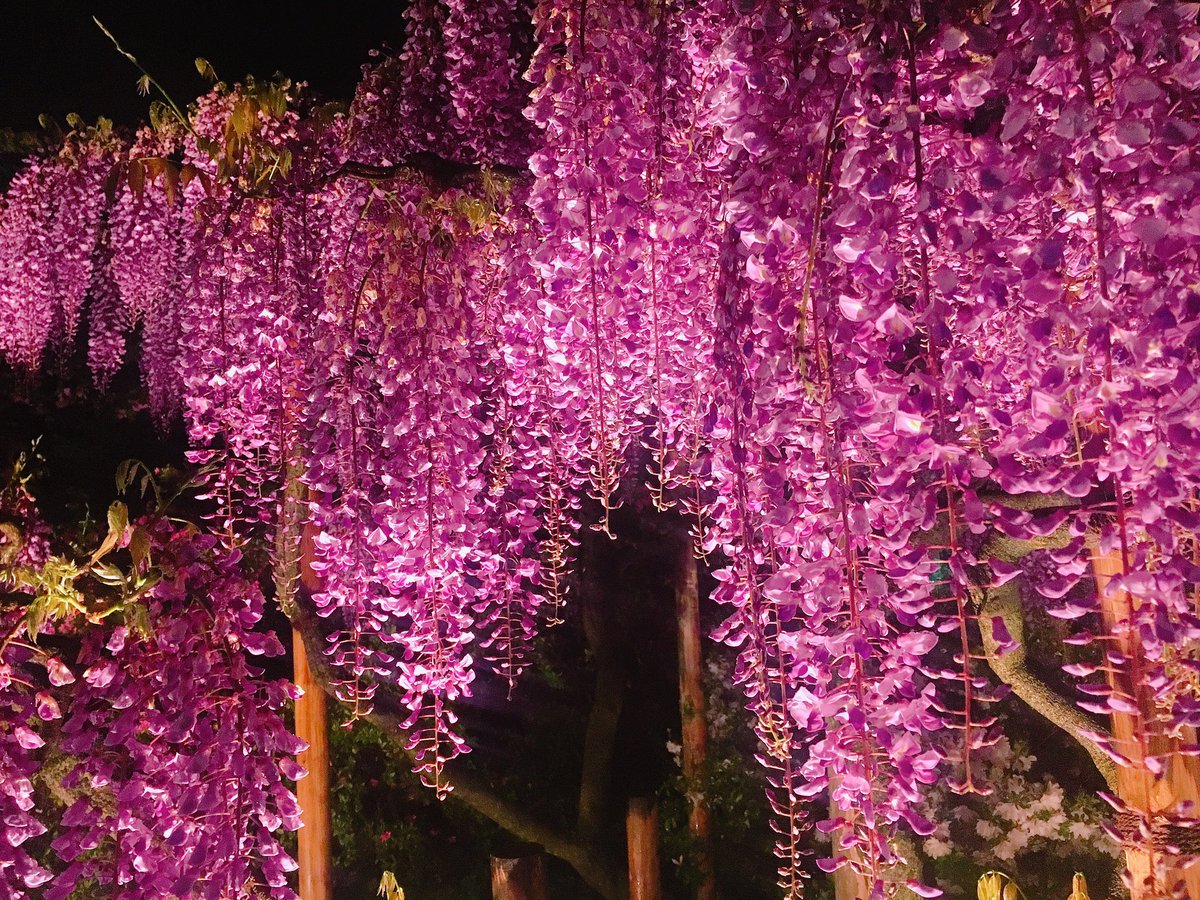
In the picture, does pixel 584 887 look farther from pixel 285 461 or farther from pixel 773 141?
pixel 773 141

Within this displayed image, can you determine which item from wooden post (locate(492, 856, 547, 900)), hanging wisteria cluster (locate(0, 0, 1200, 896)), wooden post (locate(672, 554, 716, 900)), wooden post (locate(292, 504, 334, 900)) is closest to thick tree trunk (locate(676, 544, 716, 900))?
wooden post (locate(672, 554, 716, 900))

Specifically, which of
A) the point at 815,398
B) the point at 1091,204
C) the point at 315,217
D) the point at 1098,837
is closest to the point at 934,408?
the point at 815,398

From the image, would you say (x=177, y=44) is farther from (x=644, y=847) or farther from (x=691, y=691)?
(x=644, y=847)

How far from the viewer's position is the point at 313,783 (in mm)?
2818

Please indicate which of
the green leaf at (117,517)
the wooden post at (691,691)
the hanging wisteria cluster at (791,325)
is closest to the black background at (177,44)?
the hanging wisteria cluster at (791,325)

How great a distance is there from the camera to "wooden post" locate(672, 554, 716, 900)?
3422 mm

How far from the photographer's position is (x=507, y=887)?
105 inches

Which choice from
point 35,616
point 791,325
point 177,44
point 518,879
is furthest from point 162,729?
point 177,44

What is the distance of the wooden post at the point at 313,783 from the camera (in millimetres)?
2812

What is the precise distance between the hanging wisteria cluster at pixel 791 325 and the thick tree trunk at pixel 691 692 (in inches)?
16.9

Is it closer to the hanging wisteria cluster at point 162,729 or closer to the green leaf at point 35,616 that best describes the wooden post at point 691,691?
the hanging wisteria cluster at point 162,729

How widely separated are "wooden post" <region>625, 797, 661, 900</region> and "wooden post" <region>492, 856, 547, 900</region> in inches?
15.3

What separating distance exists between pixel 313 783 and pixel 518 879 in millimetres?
745

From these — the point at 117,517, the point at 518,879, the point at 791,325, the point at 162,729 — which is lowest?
the point at 518,879
